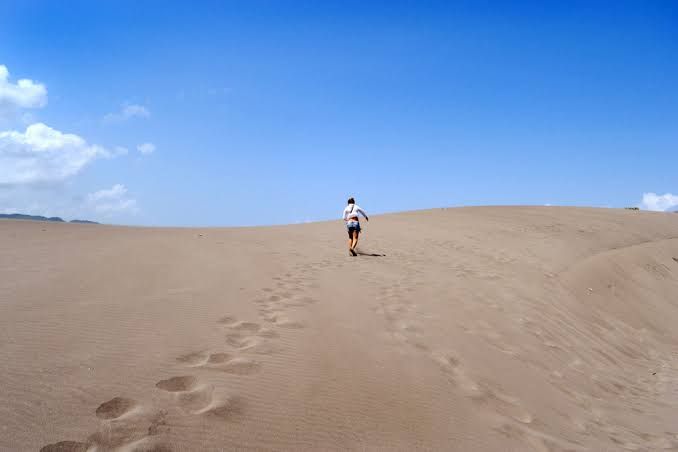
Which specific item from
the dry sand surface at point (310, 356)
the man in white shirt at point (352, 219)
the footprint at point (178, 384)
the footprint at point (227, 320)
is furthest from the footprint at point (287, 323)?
the man in white shirt at point (352, 219)

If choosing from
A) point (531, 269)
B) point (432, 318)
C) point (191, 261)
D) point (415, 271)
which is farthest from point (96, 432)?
point (531, 269)

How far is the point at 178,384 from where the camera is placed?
287 centimetres

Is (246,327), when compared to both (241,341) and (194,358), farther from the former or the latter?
(194,358)

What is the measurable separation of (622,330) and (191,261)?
8.98 m

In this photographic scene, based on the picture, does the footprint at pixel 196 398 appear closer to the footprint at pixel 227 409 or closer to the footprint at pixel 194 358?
the footprint at pixel 227 409

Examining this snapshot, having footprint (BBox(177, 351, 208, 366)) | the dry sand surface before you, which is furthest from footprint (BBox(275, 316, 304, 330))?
footprint (BBox(177, 351, 208, 366))

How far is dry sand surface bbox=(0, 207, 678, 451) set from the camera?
2525 mm

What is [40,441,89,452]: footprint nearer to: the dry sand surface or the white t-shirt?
the dry sand surface

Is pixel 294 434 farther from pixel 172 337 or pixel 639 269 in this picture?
pixel 639 269

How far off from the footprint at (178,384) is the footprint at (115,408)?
0.26 meters

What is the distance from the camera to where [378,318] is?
532 centimetres

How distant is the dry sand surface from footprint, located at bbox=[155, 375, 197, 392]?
0.01 m

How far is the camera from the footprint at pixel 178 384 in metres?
2.79

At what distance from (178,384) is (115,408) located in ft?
1.53
